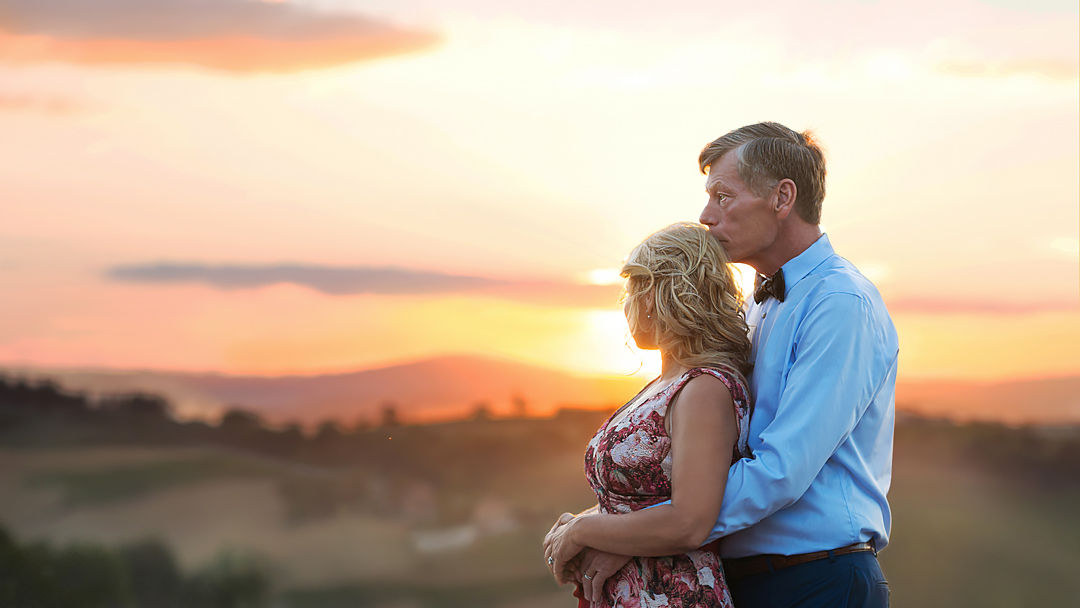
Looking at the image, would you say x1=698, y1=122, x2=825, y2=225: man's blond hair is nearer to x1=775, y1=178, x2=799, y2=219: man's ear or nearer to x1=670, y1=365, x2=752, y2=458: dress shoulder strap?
x1=775, y1=178, x2=799, y2=219: man's ear

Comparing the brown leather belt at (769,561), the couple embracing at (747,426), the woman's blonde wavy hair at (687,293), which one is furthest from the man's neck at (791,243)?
the brown leather belt at (769,561)

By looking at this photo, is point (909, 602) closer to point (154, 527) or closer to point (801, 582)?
point (154, 527)

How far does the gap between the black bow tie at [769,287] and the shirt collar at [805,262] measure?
13mm

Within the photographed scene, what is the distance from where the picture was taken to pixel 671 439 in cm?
230

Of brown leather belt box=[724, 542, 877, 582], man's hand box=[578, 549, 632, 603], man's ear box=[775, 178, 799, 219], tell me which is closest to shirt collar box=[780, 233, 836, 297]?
man's ear box=[775, 178, 799, 219]

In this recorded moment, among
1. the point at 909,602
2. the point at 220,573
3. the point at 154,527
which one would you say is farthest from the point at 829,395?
the point at 220,573

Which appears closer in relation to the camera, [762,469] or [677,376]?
[762,469]

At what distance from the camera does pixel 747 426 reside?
7.79ft

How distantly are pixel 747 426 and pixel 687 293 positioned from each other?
0.39m

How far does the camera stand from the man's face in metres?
2.49

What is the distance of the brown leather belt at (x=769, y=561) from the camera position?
235 cm

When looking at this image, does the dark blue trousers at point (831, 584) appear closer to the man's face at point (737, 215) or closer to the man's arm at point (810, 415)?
A: the man's arm at point (810, 415)

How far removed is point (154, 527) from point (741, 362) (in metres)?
29.1

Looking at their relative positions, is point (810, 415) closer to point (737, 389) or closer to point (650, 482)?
point (737, 389)
